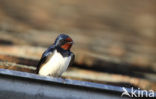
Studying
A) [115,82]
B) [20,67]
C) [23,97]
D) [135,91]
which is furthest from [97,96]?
[115,82]

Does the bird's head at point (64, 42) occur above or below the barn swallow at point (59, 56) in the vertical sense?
above

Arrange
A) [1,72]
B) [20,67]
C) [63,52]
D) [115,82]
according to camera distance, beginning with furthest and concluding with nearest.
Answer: [115,82] → [20,67] → [63,52] → [1,72]

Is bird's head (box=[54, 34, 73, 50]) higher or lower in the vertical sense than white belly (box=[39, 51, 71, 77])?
higher

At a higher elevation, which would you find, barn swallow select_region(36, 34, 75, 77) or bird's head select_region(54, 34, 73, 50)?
bird's head select_region(54, 34, 73, 50)

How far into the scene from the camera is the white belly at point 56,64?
12.2ft

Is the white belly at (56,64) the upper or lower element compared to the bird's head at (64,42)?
lower

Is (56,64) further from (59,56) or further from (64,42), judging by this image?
(64,42)

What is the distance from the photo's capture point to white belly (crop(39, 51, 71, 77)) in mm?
3717

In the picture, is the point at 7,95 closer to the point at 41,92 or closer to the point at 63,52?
the point at 41,92

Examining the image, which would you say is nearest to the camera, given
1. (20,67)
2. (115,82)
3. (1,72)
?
(1,72)

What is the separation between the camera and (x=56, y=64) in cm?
375

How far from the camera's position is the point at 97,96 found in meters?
2.92

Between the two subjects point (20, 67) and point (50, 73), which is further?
point (20, 67)

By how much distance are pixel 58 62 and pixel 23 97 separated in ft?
3.53
